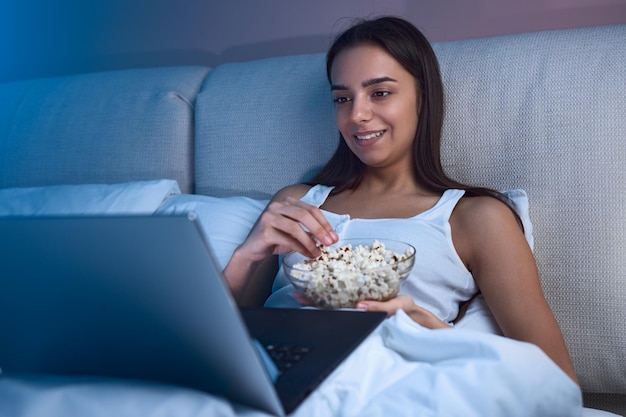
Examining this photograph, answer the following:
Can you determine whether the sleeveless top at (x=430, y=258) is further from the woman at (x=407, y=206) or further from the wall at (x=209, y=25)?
the wall at (x=209, y=25)

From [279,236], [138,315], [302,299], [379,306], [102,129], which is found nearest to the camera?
[138,315]

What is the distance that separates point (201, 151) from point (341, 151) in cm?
48

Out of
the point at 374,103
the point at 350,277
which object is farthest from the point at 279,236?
the point at 374,103

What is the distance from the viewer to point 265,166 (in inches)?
74.2

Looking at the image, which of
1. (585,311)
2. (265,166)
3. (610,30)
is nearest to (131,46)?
(265,166)

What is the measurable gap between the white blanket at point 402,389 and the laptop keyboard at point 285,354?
48 mm

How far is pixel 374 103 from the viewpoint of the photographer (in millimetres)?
1579

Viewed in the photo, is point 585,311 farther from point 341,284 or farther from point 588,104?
point 341,284

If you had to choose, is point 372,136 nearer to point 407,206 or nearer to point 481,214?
point 407,206

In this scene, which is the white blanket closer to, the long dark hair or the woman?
the woman

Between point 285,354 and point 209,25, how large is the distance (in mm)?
1767

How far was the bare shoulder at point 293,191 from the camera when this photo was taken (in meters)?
1.73

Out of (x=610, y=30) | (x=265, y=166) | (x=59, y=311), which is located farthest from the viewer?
(x=265, y=166)

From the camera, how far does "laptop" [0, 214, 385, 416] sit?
2.18 feet
